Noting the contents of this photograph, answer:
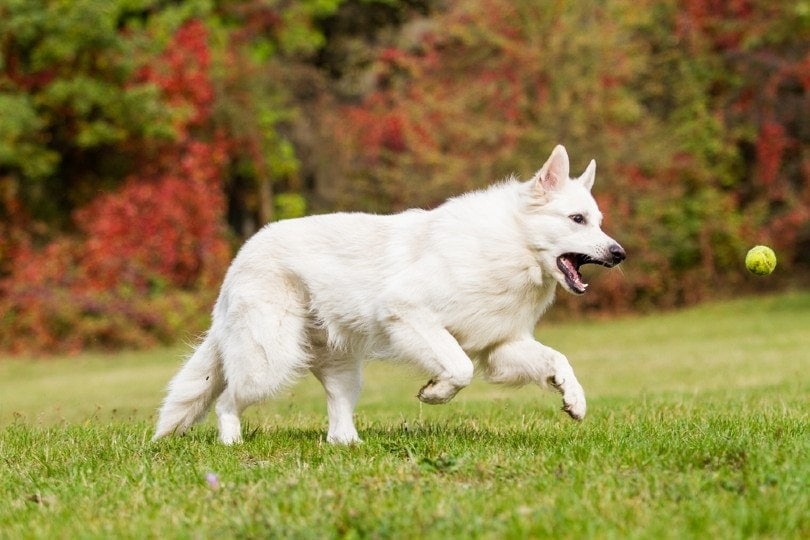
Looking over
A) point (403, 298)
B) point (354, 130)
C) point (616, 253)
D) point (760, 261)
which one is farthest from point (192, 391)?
point (354, 130)

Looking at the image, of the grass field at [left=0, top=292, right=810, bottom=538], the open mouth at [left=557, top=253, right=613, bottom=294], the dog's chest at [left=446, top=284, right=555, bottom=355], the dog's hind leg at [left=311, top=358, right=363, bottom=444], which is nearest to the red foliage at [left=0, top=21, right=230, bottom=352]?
the grass field at [left=0, top=292, right=810, bottom=538]

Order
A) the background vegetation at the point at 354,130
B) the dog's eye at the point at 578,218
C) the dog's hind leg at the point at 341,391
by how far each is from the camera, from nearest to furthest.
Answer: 1. the dog's eye at the point at 578,218
2. the dog's hind leg at the point at 341,391
3. the background vegetation at the point at 354,130

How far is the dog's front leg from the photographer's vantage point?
234 inches

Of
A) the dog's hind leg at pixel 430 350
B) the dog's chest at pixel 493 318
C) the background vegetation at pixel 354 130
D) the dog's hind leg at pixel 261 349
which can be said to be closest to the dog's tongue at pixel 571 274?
the dog's chest at pixel 493 318

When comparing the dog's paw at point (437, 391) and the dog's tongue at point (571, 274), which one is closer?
the dog's paw at point (437, 391)

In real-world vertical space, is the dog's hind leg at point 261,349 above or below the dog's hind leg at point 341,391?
above

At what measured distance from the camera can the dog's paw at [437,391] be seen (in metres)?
5.92

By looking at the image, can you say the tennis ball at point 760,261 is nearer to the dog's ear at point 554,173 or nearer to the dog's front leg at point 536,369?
the dog's ear at point 554,173

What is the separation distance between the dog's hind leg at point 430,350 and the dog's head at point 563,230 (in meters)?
0.72

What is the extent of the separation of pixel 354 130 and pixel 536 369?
803 inches

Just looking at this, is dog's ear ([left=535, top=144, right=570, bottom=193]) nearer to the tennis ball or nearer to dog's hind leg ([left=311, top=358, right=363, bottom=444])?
the tennis ball

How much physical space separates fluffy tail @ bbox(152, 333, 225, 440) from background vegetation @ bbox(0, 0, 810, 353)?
1365cm

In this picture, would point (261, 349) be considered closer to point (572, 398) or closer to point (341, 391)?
point (341, 391)

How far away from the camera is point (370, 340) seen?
6.50 meters
